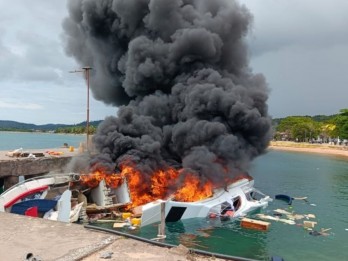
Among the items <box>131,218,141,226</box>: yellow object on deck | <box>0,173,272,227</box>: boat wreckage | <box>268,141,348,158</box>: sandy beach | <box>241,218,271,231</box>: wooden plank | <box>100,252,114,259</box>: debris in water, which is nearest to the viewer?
<box>100,252,114,259</box>: debris in water

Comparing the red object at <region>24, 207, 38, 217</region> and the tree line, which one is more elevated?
the tree line

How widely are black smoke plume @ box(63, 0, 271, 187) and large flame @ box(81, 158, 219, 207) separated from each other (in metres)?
0.62

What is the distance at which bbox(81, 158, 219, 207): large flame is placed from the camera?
79.6 ft

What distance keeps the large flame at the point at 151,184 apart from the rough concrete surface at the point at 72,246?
1079cm

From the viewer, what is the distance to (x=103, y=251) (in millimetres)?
10773

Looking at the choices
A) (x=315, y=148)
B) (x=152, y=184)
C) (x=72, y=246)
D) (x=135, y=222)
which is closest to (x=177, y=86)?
(x=152, y=184)

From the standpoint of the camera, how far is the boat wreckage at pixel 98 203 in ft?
67.3

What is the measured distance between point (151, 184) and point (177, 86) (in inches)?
340

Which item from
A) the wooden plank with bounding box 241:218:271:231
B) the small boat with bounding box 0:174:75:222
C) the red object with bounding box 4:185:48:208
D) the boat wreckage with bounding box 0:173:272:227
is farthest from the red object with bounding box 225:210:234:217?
the red object with bounding box 4:185:48:208

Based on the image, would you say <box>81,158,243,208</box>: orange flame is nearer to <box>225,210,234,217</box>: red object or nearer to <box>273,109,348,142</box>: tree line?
<box>225,210,234,217</box>: red object

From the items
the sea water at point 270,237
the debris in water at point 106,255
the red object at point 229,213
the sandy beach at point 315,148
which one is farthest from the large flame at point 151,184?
the sandy beach at point 315,148

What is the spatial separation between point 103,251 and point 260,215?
57.6 feet

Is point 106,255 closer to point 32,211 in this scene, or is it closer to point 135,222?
point 135,222

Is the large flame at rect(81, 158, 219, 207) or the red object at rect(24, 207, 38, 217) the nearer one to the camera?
the red object at rect(24, 207, 38, 217)
